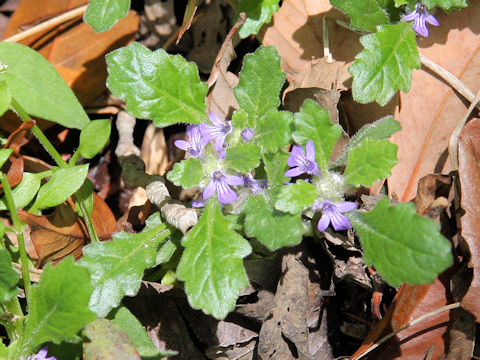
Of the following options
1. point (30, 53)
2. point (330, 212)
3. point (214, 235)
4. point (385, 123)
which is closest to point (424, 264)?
point (330, 212)

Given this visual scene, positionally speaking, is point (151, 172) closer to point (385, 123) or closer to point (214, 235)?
point (214, 235)

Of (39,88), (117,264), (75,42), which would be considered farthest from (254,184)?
(75,42)

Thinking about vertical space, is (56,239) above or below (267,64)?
below

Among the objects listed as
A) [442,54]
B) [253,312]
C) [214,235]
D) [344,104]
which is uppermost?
[442,54]

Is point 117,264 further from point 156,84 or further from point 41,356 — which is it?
point 156,84

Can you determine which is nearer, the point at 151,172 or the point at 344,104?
the point at 344,104

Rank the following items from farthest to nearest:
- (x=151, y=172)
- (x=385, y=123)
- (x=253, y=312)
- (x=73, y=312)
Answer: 1. (x=151, y=172)
2. (x=253, y=312)
3. (x=385, y=123)
4. (x=73, y=312)

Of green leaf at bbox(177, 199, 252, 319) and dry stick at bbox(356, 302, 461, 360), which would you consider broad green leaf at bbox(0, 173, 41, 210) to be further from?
dry stick at bbox(356, 302, 461, 360)

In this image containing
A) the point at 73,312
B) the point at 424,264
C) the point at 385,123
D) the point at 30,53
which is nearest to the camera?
the point at 424,264
